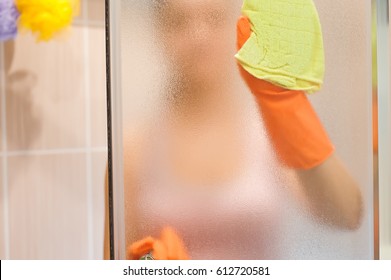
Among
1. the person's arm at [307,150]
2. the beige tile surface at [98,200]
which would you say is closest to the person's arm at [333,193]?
the person's arm at [307,150]

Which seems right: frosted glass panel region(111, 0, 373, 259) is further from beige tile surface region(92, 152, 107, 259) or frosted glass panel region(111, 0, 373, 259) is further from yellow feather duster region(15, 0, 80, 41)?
beige tile surface region(92, 152, 107, 259)

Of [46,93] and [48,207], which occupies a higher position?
[46,93]

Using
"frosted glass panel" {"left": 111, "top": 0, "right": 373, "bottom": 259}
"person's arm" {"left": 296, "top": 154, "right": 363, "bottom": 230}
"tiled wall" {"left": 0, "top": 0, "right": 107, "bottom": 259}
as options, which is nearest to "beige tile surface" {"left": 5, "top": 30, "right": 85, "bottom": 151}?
"tiled wall" {"left": 0, "top": 0, "right": 107, "bottom": 259}

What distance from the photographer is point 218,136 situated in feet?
2.13

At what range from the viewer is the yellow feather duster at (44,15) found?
2.63 ft

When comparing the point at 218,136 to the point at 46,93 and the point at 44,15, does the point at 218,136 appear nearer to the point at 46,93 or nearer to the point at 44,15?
the point at 44,15

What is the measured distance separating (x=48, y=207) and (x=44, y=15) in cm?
41

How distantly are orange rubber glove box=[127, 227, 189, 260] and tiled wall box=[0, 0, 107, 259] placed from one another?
46cm

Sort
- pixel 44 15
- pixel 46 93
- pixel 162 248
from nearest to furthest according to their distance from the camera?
1. pixel 162 248
2. pixel 44 15
3. pixel 46 93

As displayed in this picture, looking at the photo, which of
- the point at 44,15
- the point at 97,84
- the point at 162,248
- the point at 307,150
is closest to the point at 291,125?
the point at 307,150

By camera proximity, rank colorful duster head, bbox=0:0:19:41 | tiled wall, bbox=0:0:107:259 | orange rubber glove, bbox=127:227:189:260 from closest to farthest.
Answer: orange rubber glove, bbox=127:227:189:260
colorful duster head, bbox=0:0:19:41
tiled wall, bbox=0:0:107:259

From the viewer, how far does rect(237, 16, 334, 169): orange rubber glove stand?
650mm

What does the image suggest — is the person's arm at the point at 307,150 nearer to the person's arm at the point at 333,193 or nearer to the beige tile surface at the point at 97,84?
the person's arm at the point at 333,193

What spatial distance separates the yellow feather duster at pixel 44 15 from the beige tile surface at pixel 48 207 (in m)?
0.29
